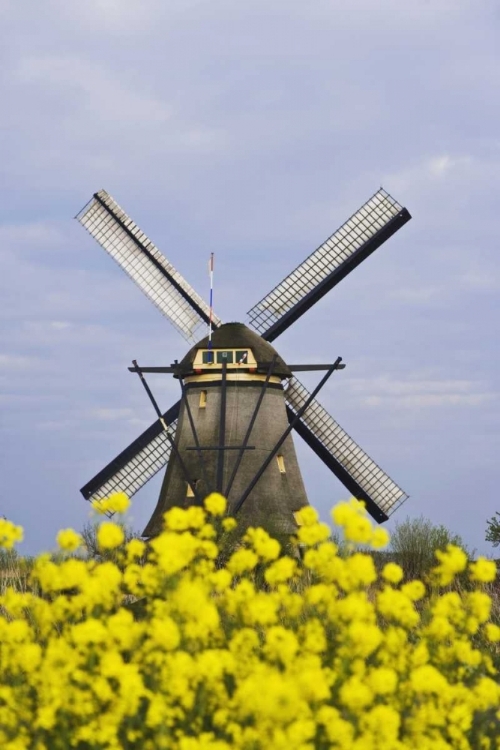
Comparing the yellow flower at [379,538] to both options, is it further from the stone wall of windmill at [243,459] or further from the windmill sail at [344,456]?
the windmill sail at [344,456]

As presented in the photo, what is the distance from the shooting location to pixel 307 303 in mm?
27547

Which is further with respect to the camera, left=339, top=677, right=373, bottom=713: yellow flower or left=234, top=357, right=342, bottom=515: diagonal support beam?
left=234, top=357, right=342, bottom=515: diagonal support beam

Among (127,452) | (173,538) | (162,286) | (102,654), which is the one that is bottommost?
(102,654)

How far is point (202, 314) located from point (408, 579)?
896 cm

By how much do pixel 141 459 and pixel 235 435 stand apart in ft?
14.5

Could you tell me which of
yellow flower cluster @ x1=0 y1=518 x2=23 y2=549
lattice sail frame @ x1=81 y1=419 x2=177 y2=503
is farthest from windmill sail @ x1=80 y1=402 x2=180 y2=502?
yellow flower cluster @ x1=0 y1=518 x2=23 y2=549

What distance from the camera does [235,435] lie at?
2436cm

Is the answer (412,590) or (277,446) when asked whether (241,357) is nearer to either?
(277,446)

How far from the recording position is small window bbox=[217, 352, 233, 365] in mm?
24781

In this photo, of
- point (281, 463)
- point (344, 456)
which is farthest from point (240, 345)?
point (344, 456)

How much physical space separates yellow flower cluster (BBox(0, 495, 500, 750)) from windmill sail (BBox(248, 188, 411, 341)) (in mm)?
19876

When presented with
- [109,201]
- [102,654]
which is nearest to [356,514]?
[102,654]

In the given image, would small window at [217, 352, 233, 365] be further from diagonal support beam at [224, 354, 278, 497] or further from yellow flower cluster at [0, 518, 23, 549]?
yellow flower cluster at [0, 518, 23, 549]

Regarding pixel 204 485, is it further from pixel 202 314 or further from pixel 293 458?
pixel 202 314
